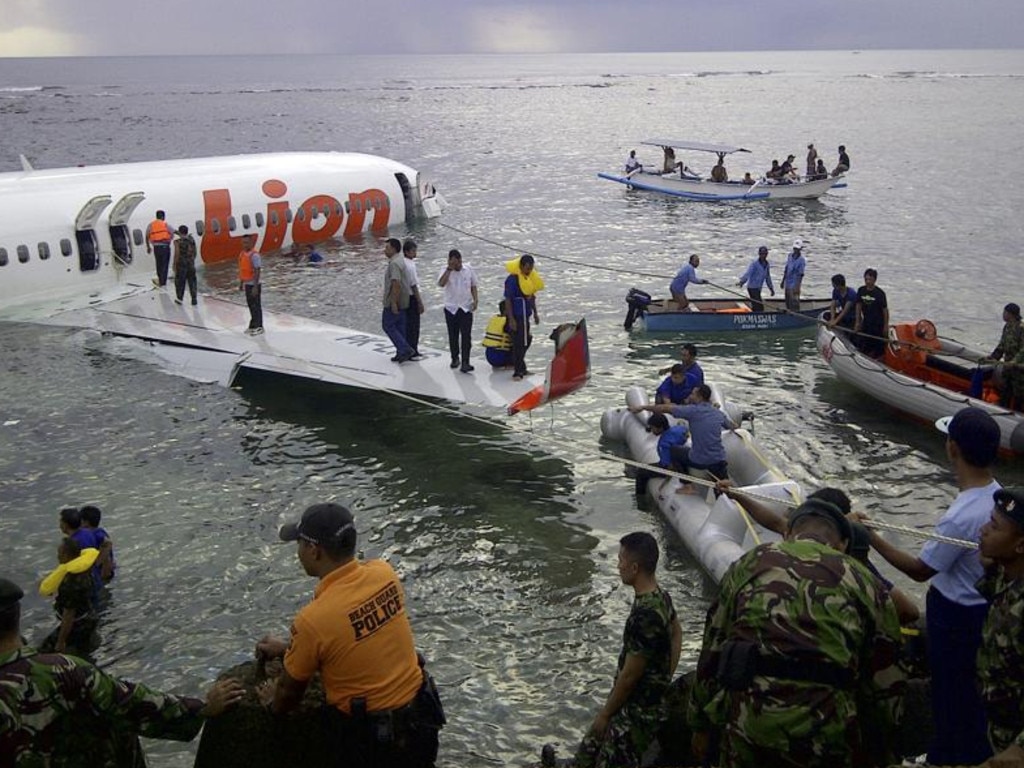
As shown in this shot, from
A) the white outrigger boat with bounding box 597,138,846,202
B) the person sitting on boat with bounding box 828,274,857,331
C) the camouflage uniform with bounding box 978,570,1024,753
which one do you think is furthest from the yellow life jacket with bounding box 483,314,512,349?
the white outrigger boat with bounding box 597,138,846,202

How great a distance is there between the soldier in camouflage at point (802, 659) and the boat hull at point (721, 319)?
709 inches

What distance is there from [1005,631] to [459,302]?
37.6 feet

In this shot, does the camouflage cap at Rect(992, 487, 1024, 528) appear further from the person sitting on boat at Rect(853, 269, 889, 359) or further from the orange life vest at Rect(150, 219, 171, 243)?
the orange life vest at Rect(150, 219, 171, 243)

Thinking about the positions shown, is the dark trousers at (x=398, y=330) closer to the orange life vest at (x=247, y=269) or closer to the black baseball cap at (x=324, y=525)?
the orange life vest at (x=247, y=269)

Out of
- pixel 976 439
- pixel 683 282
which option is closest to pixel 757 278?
pixel 683 282

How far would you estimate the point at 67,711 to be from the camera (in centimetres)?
441

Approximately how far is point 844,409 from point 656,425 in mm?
5211

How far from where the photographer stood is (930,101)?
4919 inches

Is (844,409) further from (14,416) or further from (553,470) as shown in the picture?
(14,416)

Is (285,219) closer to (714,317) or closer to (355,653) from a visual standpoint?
(714,317)

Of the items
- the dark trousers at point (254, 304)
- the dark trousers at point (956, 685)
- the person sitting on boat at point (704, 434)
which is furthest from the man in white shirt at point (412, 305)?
the dark trousers at point (956, 685)

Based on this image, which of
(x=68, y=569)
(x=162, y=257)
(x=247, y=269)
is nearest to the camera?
(x=68, y=569)

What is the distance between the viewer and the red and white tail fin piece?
1284 centimetres

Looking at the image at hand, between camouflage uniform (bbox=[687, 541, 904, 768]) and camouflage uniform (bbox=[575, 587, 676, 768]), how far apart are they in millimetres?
1348
